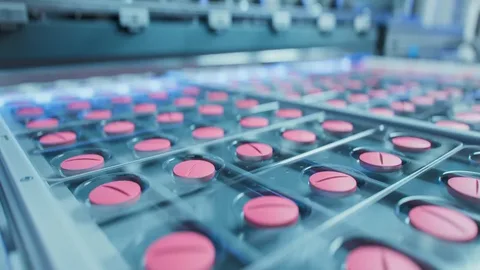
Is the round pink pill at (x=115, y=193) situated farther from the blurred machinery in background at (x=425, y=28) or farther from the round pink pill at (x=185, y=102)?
the blurred machinery in background at (x=425, y=28)

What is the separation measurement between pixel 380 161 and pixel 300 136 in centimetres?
21

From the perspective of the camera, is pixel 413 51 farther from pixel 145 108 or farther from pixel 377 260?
pixel 377 260

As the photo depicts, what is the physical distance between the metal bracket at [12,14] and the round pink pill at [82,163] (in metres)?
0.67

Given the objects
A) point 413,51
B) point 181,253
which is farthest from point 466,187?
point 413,51

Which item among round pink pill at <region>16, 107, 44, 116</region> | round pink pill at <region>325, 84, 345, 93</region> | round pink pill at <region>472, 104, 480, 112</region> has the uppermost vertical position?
round pink pill at <region>16, 107, 44, 116</region>

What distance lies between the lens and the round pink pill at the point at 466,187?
0.58 m

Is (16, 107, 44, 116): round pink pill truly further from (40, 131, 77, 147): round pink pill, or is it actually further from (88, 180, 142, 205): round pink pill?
(88, 180, 142, 205): round pink pill

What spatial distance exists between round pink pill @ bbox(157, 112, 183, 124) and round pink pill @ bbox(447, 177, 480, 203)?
68cm

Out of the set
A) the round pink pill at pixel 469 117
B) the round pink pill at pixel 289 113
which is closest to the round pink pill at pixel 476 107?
the round pink pill at pixel 469 117

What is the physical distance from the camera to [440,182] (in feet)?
2.15

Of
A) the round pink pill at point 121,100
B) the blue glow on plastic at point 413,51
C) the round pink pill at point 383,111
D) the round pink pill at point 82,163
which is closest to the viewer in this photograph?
the round pink pill at point 82,163

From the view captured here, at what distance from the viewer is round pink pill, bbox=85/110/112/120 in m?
1.01

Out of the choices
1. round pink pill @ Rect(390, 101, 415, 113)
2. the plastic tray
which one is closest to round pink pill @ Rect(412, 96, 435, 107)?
round pink pill @ Rect(390, 101, 415, 113)

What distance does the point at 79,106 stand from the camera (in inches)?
45.4
